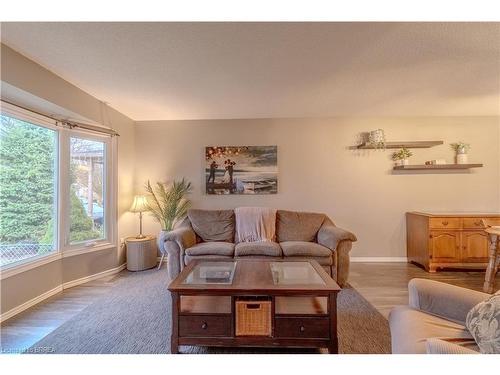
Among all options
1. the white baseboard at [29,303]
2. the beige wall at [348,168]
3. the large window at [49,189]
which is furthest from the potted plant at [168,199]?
the white baseboard at [29,303]

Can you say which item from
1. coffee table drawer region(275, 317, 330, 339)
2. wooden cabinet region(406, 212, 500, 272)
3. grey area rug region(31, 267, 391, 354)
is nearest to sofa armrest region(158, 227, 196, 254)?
grey area rug region(31, 267, 391, 354)

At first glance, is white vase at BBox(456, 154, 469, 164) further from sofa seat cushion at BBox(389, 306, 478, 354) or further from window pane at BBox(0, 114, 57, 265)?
window pane at BBox(0, 114, 57, 265)

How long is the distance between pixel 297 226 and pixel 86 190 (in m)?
2.86

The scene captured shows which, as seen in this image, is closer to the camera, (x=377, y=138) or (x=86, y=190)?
(x=86, y=190)

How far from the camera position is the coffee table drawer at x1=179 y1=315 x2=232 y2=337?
1642mm

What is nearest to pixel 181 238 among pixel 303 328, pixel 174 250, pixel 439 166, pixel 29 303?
pixel 174 250

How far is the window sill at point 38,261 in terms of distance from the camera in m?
2.24

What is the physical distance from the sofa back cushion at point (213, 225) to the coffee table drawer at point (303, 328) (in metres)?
1.90

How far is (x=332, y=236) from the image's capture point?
3033 millimetres

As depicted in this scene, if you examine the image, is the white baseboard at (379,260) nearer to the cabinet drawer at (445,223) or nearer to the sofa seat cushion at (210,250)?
the cabinet drawer at (445,223)

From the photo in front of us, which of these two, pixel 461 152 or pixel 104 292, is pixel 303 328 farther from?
pixel 461 152

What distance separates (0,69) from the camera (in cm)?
192

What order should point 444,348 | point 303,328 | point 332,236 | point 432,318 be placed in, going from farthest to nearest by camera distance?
point 332,236, point 303,328, point 432,318, point 444,348
